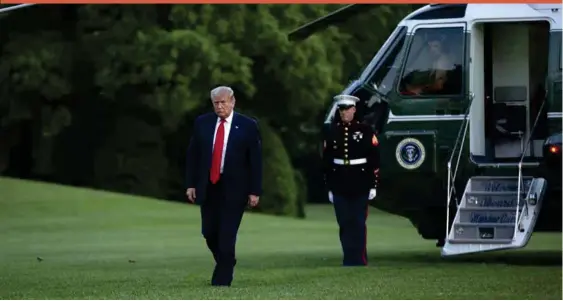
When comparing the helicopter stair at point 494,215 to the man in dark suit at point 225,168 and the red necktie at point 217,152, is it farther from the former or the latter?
the red necktie at point 217,152

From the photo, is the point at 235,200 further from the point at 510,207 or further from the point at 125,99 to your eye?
the point at 125,99

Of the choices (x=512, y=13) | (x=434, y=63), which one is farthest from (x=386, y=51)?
(x=512, y=13)

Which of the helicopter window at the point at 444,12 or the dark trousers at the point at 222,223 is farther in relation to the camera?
the helicopter window at the point at 444,12

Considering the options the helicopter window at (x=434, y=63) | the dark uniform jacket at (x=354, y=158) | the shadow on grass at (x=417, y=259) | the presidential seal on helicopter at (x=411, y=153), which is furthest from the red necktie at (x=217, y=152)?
the helicopter window at (x=434, y=63)

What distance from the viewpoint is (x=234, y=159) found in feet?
40.9

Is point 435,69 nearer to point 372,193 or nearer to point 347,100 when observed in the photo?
point 347,100

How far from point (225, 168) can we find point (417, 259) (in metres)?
4.96

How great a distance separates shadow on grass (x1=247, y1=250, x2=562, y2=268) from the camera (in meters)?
16.0

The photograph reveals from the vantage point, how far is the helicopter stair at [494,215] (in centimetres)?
1516

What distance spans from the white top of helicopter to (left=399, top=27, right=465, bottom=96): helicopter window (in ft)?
0.57

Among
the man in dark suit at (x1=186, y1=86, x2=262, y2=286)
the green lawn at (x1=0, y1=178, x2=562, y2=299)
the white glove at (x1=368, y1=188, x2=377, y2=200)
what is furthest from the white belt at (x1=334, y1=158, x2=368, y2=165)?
the man in dark suit at (x1=186, y1=86, x2=262, y2=286)

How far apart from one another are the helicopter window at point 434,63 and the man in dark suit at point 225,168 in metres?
3.93

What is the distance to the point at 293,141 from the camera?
1373 inches

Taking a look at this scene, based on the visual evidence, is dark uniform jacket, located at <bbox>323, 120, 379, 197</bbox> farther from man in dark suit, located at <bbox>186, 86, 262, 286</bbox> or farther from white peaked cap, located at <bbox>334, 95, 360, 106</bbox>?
man in dark suit, located at <bbox>186, 86, 262, 286</bbox>
